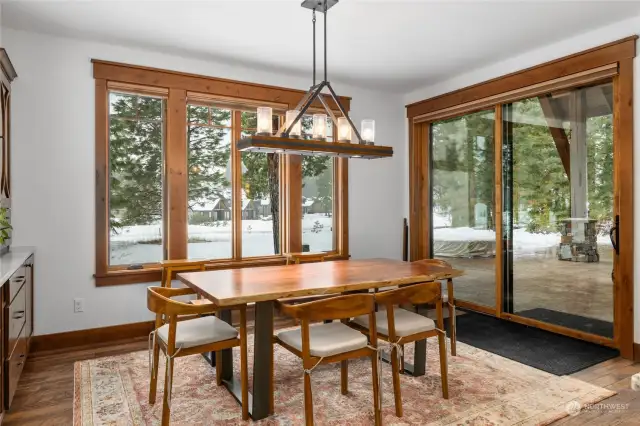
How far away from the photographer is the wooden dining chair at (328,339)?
86.7 inches

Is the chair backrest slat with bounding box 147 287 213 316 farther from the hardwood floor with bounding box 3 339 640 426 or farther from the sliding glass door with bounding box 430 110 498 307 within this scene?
the sliding glass door with bounding box 430 110 498 307

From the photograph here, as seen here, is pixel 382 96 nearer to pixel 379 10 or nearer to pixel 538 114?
pixel 538 114

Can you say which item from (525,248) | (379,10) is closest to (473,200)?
(525,248)

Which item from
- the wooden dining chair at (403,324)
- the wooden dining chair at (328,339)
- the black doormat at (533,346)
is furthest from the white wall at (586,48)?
the wooden dining chair at (328,339)

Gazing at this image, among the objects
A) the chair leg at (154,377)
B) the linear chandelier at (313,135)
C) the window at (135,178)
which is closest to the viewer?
the chair leg at (154,377)

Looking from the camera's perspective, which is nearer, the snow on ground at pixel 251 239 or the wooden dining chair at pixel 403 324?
the wooden dining chair at pixel 403 324

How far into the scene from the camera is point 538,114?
14.0 ft

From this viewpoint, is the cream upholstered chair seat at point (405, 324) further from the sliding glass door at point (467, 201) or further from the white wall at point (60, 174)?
the white wall at point (60, 174)

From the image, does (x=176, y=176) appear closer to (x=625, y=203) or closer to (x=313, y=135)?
(x=313, y=135)

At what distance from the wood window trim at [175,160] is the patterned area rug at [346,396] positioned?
106 cm

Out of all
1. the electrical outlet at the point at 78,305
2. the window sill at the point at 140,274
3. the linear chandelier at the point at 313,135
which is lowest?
the electrical outlet at the point at 78,305

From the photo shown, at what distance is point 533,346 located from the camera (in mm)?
3799

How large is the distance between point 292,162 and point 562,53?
2.76 metres

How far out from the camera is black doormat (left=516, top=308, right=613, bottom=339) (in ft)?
12.4
